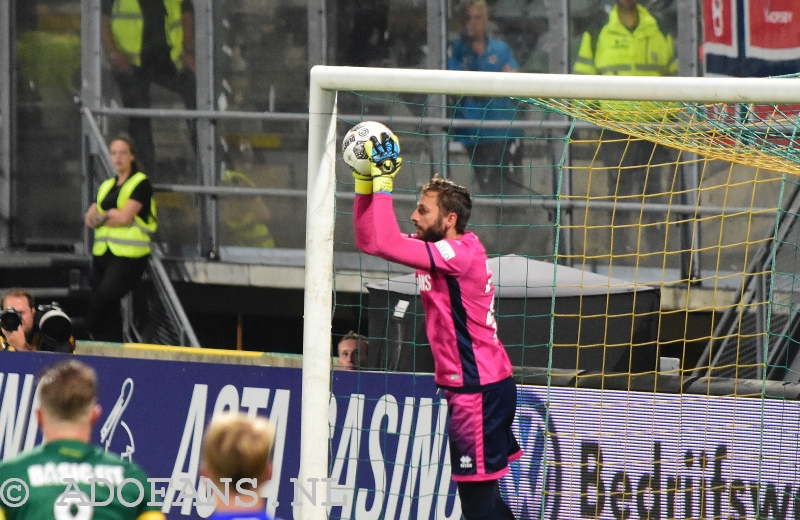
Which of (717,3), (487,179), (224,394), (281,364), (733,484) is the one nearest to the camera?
(733,484)

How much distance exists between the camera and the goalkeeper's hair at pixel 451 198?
5.43m

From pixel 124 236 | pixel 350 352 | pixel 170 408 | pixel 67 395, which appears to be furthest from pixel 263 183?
pixel 67 395

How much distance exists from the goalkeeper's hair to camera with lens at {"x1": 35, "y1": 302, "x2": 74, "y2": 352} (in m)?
3.16

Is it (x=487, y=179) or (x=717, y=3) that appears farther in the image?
(x=487, y=179)

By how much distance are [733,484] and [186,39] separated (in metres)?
7.00

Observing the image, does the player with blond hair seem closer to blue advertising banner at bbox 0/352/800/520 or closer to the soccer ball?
the soccer ball

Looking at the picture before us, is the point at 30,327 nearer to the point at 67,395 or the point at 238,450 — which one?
the point at 67,395

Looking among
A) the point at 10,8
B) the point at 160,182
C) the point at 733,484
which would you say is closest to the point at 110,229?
the point at 160,182

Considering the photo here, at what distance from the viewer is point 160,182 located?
11.1 meters

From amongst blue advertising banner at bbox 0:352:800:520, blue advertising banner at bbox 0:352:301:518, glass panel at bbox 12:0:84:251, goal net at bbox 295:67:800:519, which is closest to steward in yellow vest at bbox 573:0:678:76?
goal net at bbox 295:67:800:519

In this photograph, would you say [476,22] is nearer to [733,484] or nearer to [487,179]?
[487,179]

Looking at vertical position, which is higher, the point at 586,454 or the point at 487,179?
the point at 487,179

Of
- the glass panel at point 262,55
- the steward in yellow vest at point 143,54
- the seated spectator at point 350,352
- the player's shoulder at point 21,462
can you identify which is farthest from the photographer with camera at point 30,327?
the player's shoulder at point 21,462

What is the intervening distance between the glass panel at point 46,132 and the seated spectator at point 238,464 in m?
8.66
